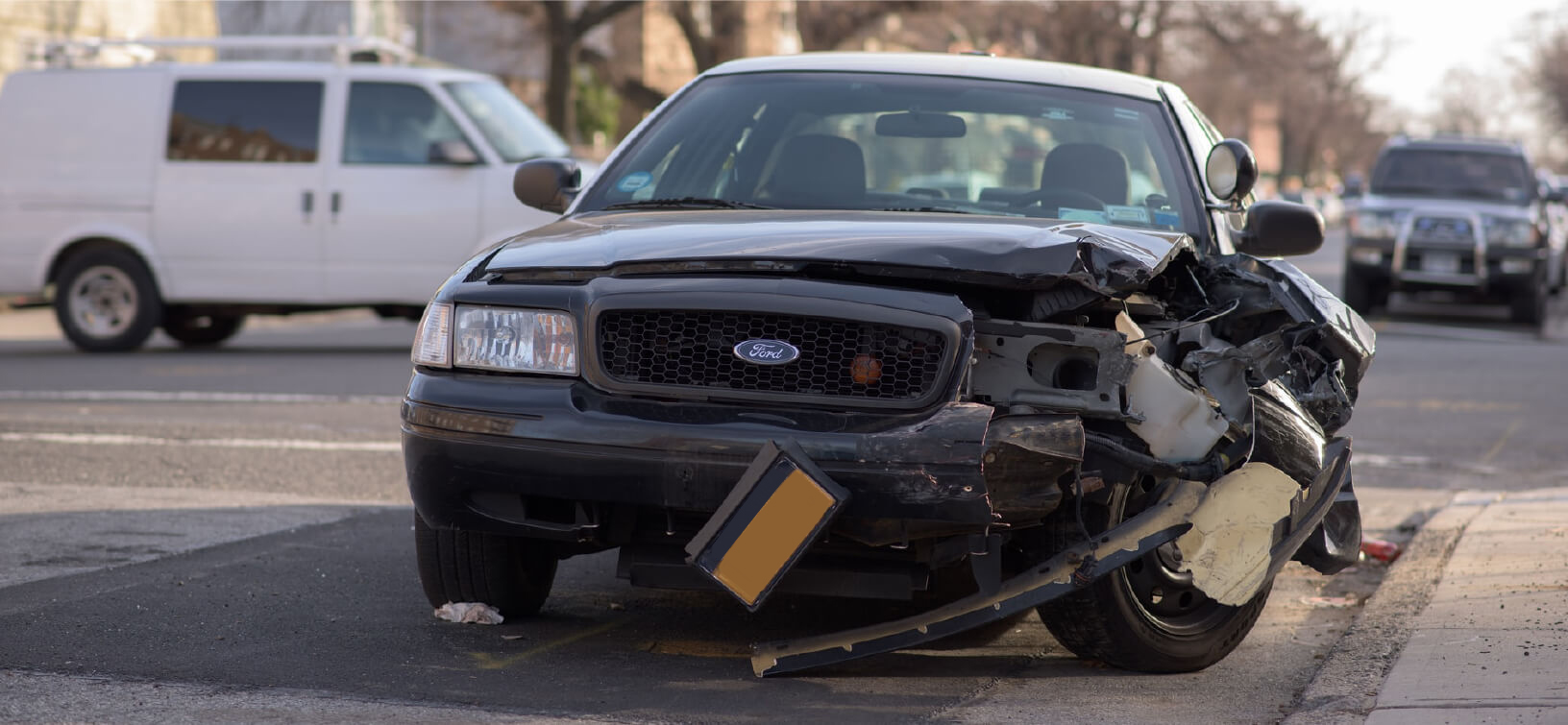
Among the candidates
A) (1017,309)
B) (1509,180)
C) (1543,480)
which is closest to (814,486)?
(1017,309)

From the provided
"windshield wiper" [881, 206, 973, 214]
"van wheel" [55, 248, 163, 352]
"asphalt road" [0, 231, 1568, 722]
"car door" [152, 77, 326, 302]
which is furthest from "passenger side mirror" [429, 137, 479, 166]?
"windshield wiper" [881, 206, 973, 214]

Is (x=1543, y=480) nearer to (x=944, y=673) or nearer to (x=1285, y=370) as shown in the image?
(x=1285, y=370)

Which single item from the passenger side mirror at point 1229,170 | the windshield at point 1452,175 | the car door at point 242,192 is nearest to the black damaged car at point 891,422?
the passenger side mirror at point 1229,170

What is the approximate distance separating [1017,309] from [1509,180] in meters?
16.8

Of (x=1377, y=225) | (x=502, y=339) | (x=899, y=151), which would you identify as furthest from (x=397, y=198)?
(x=1377, y=225)

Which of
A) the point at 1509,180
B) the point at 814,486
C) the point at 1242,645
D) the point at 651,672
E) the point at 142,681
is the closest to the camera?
the point at 814,486

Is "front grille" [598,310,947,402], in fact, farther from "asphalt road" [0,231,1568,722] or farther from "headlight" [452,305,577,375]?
"asphalt road" [0,231,1568,722]

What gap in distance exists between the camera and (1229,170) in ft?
17.5

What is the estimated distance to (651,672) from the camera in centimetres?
442

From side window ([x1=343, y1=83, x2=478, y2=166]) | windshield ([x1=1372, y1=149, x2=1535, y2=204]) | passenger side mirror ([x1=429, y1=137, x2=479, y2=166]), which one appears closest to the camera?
passenger side mirror ([x1=429, y1=137, x2=479, y2=166])

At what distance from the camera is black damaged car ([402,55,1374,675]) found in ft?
12.9

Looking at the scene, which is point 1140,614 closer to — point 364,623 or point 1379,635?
point 1379,635

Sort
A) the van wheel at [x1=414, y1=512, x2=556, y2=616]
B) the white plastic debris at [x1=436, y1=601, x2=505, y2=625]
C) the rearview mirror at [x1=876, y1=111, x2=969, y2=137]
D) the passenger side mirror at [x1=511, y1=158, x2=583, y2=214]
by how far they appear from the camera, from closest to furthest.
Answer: the van wheel at [x1=414, y1=512, x2=556, y2=616] → the white plastic debris at [x1=436, y1=601, x2=505, y2=625] → the rearview mirror at [x1=876, y1=111, x2=969, y2=137] → the passenger side mirror at [x1=511, y1=158, x2=583, y2=214]

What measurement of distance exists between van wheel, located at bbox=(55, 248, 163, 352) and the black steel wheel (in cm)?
1050
